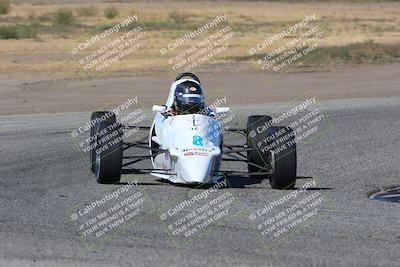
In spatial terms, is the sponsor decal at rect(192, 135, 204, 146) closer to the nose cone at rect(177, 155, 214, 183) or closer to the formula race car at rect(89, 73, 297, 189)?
the formula race car at rect(89, 73, 297, 189)

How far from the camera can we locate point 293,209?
1348 cm

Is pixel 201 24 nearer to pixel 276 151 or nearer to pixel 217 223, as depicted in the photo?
pixel 276 151

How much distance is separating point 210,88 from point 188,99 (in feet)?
54.9

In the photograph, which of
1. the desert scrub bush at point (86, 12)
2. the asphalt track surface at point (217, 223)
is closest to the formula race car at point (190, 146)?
the asphalt track surface at point (217, 223)

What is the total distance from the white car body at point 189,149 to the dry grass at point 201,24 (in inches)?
857

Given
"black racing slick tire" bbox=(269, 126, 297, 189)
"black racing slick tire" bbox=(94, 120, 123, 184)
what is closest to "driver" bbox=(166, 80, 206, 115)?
"black racing slick tire" bbox=(94, 120, 123, 184)

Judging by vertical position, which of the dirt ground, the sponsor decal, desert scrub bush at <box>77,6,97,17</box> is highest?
the sponsor decal

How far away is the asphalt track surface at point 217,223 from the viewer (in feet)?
34.3

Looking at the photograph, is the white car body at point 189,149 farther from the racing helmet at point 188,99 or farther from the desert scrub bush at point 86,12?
the desert scrub bush at point 86,12

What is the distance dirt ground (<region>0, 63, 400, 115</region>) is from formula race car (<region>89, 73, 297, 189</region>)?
11.7 meters

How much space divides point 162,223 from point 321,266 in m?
2.69

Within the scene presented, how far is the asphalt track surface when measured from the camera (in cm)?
1047

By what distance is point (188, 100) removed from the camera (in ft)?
52.3

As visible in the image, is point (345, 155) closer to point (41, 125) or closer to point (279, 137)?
point (279, 137)
